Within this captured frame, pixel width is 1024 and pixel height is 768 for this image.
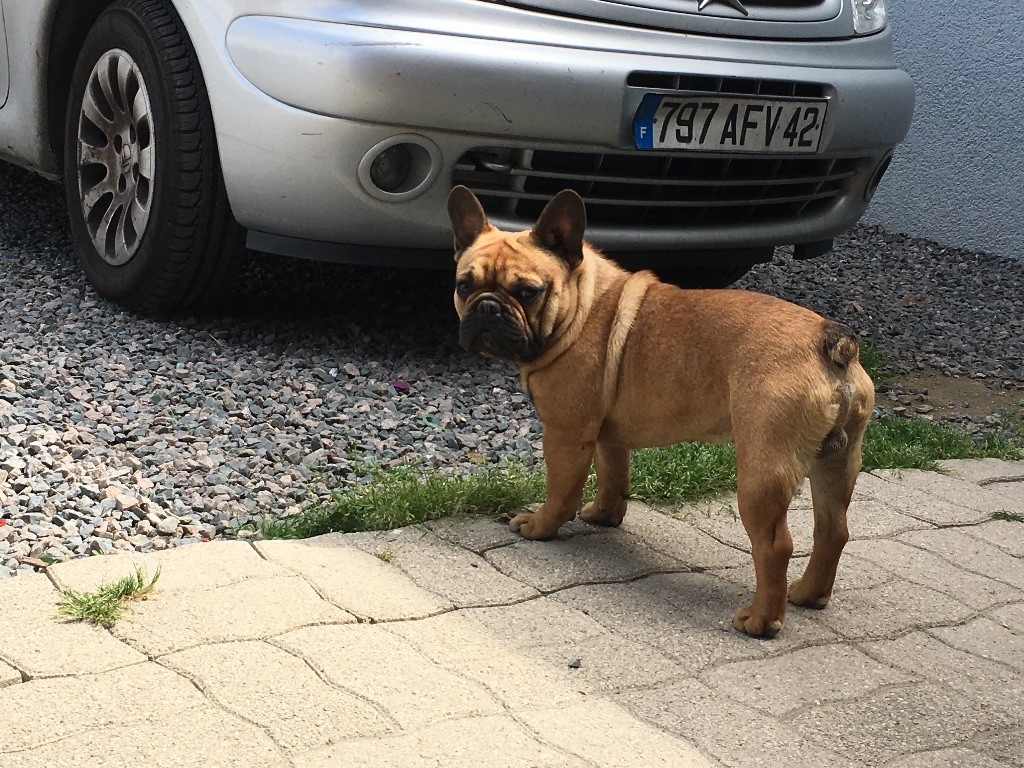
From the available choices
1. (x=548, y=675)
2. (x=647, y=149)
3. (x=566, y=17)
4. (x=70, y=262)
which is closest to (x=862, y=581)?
(x=548, y=675)

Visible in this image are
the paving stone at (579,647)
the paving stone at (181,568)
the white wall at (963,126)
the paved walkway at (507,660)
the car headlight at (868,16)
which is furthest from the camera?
the white wall at (963,126)

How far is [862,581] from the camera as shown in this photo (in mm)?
3137

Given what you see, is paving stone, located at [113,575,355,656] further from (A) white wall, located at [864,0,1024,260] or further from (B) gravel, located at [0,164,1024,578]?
(A) white wall, located at [864,0,1024,260]

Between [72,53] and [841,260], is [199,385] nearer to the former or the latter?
[72,53]

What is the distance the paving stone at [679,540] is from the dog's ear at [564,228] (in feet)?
2.56

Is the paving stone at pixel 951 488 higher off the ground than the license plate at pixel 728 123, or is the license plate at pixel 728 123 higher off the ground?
the license plate at pixel 728 123

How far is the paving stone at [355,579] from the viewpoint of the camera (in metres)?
2.69

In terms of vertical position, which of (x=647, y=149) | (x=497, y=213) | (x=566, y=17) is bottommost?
(x=497, y=213)

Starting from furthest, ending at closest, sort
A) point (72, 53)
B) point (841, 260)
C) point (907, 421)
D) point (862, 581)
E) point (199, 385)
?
point (841, 260) → point (72, 53) → point (907, 421) → point (199, 385) → point (862, 581)

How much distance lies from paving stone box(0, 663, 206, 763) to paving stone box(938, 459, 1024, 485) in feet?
9.17

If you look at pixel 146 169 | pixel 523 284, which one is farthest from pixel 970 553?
pixel 146 169

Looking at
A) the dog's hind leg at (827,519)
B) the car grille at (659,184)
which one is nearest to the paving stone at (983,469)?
the car grille at (659,184)

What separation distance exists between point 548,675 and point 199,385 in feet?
6.44

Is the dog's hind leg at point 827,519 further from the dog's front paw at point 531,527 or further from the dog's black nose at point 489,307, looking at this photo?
the dog's black nose at point 489,307
